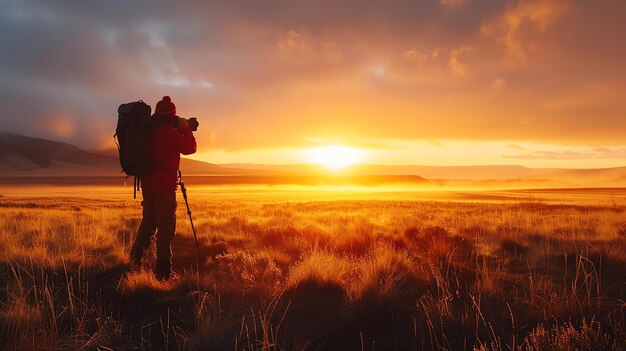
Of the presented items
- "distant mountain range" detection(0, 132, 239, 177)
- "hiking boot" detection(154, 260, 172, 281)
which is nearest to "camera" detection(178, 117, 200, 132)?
"hiking boot" detection(154, 260, 172, 281)

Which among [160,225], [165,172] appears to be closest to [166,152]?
[165,172]

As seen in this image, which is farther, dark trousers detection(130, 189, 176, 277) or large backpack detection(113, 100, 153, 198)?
dark trousers detection(130, 189, 176, 277)

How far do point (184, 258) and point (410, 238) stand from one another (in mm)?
5207

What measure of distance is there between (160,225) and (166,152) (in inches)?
42.3

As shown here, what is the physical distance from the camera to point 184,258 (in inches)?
318

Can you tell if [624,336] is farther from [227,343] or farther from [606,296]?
[227,343]

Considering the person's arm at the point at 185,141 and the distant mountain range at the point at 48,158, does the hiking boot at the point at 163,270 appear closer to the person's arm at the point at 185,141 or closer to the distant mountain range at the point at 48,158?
the person's arm at the point at 185,141

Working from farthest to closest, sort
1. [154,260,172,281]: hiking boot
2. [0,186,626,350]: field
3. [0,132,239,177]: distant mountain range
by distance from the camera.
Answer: [0,132,239,177]: distant mountain range, [154,260,172,281]: hiking boot, [0,186,626,350]: field

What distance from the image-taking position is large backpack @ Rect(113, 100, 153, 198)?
597 cm

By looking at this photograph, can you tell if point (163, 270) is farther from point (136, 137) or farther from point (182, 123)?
point (182, 123)

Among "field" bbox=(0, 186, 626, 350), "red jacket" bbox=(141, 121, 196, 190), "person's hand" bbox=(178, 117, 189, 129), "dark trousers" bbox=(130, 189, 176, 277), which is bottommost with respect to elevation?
"field" bbox=(0, 186, 626, 350)

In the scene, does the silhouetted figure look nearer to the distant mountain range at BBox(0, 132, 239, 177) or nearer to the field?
the field

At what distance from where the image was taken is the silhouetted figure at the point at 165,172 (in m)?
6.16

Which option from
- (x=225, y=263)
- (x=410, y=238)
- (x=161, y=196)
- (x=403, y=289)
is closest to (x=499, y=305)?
(x=403, y=289)
